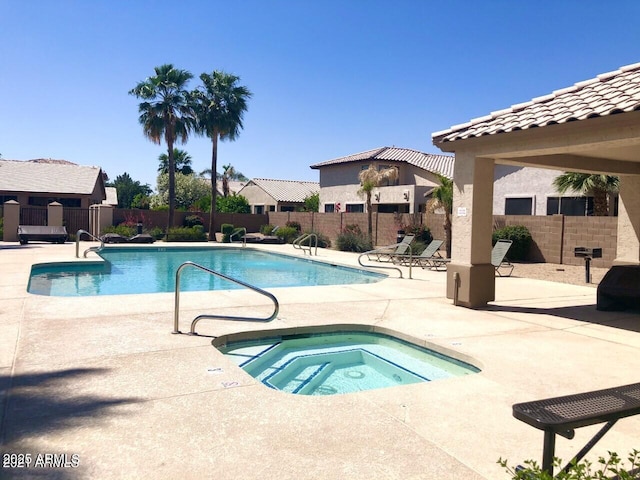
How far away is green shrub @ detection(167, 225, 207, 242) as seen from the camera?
3170cm

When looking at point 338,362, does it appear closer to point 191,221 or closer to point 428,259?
point 428,259

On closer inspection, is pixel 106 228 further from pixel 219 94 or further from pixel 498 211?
pixel 498 211

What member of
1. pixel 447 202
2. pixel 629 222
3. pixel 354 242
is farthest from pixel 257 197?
pixel 629 222

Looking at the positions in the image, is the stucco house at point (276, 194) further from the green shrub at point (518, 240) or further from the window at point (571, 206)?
the green shrub at point (518, 240)

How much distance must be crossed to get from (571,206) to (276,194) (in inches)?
1252

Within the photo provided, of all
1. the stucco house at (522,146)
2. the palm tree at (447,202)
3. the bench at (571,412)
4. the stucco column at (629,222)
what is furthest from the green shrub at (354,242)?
the bench at (571,412)

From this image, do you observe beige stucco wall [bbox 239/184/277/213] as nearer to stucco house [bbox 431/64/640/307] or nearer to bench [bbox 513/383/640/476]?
stucco house [bbox 431/64/640/307]

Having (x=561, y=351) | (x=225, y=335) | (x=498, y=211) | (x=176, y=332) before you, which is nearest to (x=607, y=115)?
(x=561, y=351)

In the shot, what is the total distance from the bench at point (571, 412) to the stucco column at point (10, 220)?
1206 inches

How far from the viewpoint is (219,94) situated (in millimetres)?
35781

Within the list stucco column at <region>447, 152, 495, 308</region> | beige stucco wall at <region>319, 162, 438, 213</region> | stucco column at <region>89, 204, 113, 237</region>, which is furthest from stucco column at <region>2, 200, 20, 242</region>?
stucco column at <region>447, 152, 495, 308</region>

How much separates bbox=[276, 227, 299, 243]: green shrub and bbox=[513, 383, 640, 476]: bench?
1146 inches

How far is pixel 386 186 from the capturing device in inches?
1532

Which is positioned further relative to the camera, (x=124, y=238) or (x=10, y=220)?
(x=10, y=220)
